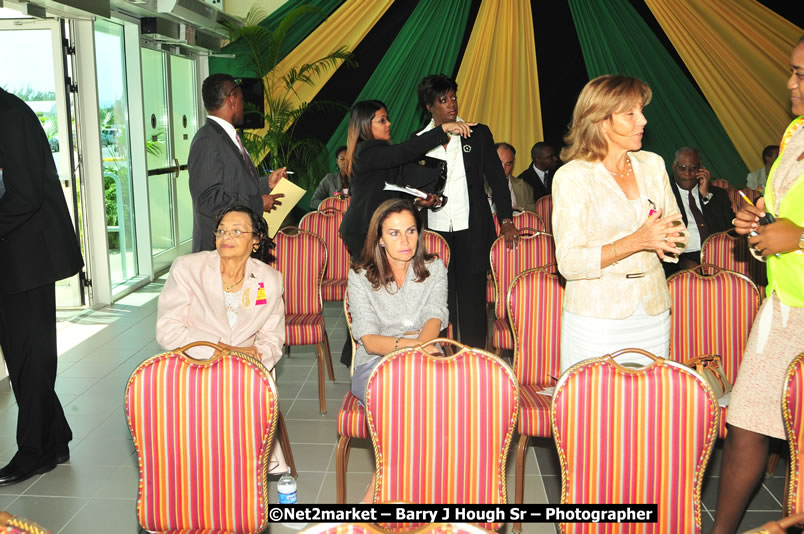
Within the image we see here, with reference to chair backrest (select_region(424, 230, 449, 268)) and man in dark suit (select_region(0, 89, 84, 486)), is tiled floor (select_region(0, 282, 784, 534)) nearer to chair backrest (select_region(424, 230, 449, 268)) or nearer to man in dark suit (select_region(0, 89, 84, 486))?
man in dark suit (select_region(0, 89, 84, 486))

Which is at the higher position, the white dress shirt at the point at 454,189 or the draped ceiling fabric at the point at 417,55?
Answer: the draped ceiling fabric at the point at 417,55

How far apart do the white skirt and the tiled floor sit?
0.66 metres

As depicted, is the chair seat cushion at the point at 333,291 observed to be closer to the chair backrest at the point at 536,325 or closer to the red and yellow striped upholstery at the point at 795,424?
the chair backrest at the point at 536,325

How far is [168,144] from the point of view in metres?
8.63

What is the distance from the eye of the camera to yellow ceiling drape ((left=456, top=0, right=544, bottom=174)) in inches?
351

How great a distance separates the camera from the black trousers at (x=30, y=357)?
10.6ft

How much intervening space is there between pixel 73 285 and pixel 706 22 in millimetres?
7130

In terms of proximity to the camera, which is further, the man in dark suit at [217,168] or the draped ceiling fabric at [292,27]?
the draped ceiling fabric at [292,27]

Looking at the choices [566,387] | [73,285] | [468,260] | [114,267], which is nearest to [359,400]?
[566,387]

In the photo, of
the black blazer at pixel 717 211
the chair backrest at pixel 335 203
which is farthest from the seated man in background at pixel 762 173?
the chair backrest at pixel 335 203

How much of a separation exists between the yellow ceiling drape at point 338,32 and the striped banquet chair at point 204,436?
736 centimetres

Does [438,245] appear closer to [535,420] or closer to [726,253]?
[535,420]

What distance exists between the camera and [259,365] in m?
2.12

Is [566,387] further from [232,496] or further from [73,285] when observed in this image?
[73,285]
